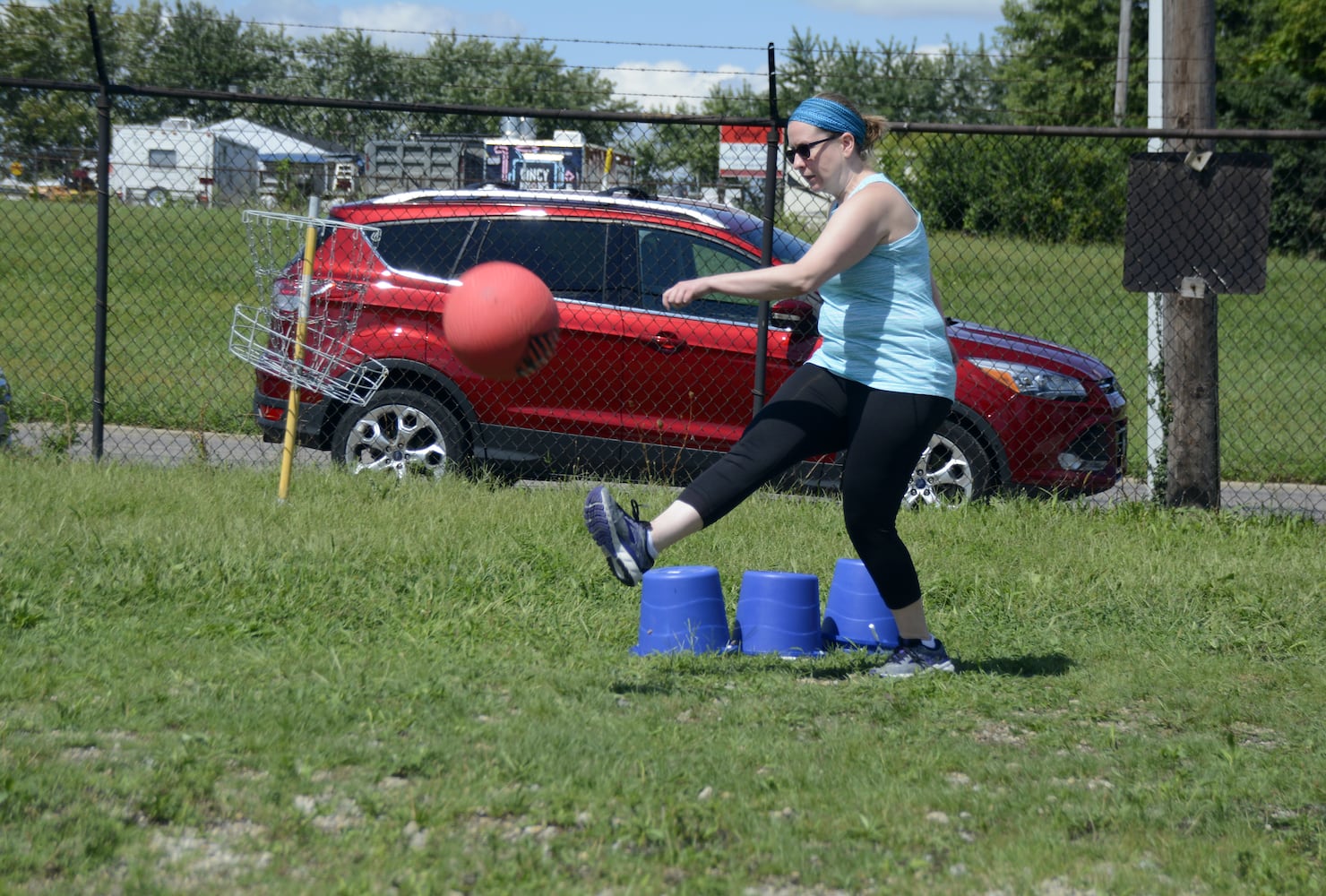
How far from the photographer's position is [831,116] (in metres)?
4.37

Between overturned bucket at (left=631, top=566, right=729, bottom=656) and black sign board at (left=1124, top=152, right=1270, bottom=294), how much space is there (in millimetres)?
3896

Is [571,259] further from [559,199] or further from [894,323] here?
[894,323]

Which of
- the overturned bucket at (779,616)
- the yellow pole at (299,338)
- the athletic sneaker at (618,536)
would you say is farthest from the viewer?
the yellow pole at (299,338)

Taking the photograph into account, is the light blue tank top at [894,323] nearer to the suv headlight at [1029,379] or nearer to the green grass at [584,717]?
the green grass at [584,717]

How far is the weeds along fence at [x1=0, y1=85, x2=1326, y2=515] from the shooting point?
26.1ft

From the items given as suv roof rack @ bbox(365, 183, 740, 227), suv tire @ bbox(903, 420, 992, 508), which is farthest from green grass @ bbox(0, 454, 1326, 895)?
suv roof rack @ bbox(365, 183, 740, 227)

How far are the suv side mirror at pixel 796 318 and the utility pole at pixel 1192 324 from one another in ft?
6.82

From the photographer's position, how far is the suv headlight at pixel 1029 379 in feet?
25.3

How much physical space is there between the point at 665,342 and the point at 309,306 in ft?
6.81

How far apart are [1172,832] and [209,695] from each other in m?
2.83

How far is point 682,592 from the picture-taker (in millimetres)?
4914

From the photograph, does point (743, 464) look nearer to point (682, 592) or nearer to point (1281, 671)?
point (682, 592)

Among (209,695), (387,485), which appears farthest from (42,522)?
(209,695)

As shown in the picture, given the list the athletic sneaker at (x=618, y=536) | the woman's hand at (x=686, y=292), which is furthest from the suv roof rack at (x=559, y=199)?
the woman's hand at (x=686, y=292)
